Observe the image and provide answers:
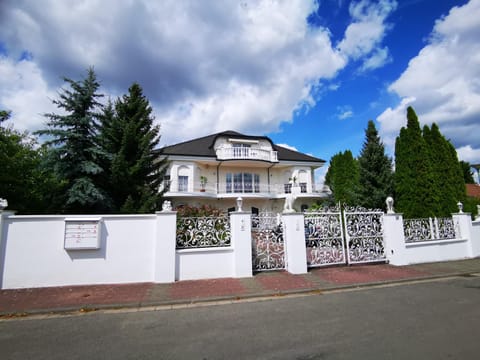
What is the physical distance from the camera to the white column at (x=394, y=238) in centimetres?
780

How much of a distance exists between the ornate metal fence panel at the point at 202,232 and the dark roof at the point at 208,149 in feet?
46.5

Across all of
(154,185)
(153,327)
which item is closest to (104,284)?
(153,327)

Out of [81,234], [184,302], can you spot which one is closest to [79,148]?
[81,234]

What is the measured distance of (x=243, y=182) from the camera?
70.9ft

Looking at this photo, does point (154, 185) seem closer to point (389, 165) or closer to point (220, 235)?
point (220, 235)

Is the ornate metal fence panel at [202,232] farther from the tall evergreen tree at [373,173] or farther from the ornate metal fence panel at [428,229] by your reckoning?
the tall evergreen tree at [373,173]

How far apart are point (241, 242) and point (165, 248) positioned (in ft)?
6.72

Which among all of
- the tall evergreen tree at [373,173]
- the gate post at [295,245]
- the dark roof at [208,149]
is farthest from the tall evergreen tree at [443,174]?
the dark roof at [208,149]

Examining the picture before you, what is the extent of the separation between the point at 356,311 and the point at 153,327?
3.56 metres

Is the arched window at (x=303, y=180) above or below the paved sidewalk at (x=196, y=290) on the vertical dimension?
above

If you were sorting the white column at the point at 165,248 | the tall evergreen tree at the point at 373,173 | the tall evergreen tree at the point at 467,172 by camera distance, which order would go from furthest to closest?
1. the tall evergreen tree at the point at 467,172
2. the tall evergreen tree at the point at 373,173
3. the white column at the point at 165,248

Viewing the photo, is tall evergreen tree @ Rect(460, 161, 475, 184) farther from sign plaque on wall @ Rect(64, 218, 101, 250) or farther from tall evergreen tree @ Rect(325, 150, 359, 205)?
sign plaque on wall @ Rect(64, 218, 101, 250)

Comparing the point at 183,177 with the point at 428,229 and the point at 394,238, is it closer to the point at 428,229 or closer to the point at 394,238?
the point at 394,238

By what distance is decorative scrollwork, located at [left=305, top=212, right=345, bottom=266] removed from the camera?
24.2 feet
